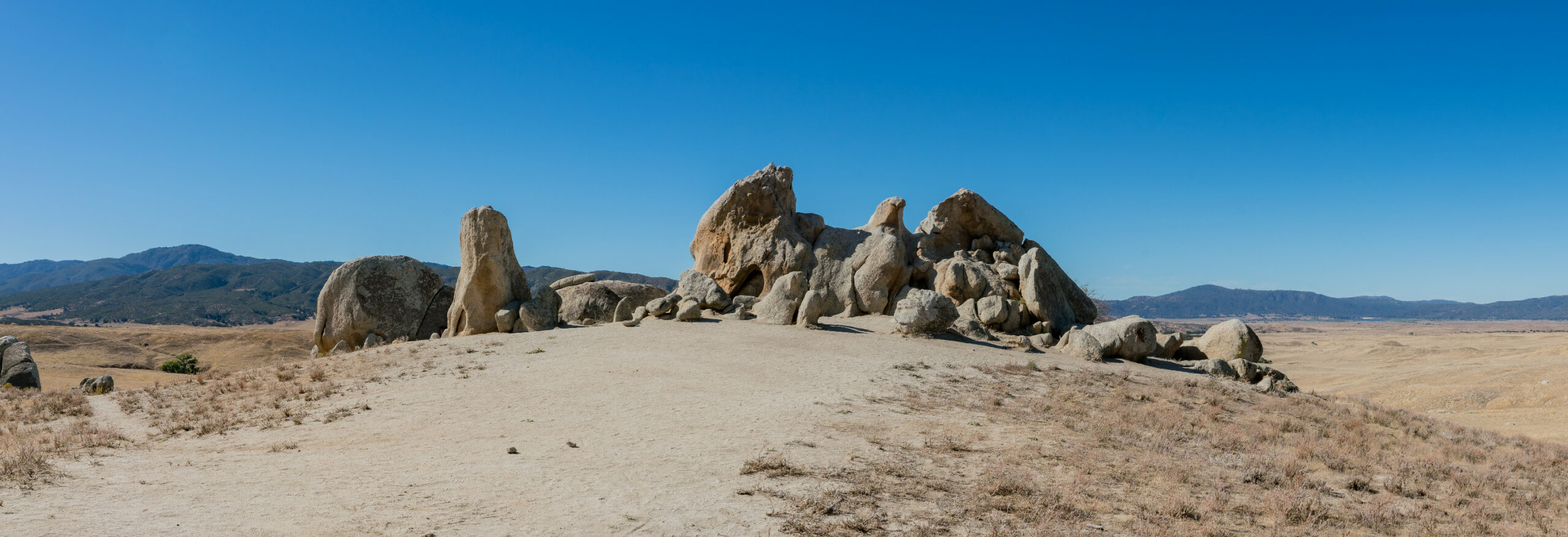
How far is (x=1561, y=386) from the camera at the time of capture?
21234 millimetres

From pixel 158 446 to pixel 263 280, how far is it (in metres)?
178

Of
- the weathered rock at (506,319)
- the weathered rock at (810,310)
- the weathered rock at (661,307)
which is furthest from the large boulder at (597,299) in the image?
the weathered rock at (810,310)

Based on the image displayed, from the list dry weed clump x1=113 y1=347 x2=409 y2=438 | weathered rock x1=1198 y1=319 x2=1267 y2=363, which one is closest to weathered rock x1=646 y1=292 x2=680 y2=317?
dry weed clump x1=113 y1=347 x2=409 y2=438

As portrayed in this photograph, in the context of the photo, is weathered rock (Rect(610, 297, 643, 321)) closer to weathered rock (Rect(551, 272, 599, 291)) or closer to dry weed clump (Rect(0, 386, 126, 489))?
weathered rock (Rect(551, 272, 599, 291))

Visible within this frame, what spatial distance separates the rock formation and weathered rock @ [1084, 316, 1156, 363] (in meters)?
17.7

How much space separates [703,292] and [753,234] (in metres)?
4.04

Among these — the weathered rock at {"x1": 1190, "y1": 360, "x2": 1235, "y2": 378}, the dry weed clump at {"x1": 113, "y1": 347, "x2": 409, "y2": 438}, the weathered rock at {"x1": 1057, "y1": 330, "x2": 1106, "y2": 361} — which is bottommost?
the dry weed clump at {"x1": 113, "y1": 347, "x2": 409, "y2": 438}

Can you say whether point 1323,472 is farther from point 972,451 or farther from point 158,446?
point 158,446

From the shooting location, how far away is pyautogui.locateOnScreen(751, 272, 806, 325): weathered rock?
70.6 ft

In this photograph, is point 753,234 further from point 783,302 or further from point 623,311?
point 623,311

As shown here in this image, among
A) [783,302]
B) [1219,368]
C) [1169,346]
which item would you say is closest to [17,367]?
[783,302]

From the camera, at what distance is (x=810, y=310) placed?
68.4ft

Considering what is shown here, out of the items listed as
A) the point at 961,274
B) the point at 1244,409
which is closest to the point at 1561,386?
the point at 1244,409

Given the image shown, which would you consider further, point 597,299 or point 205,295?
point 205,295
